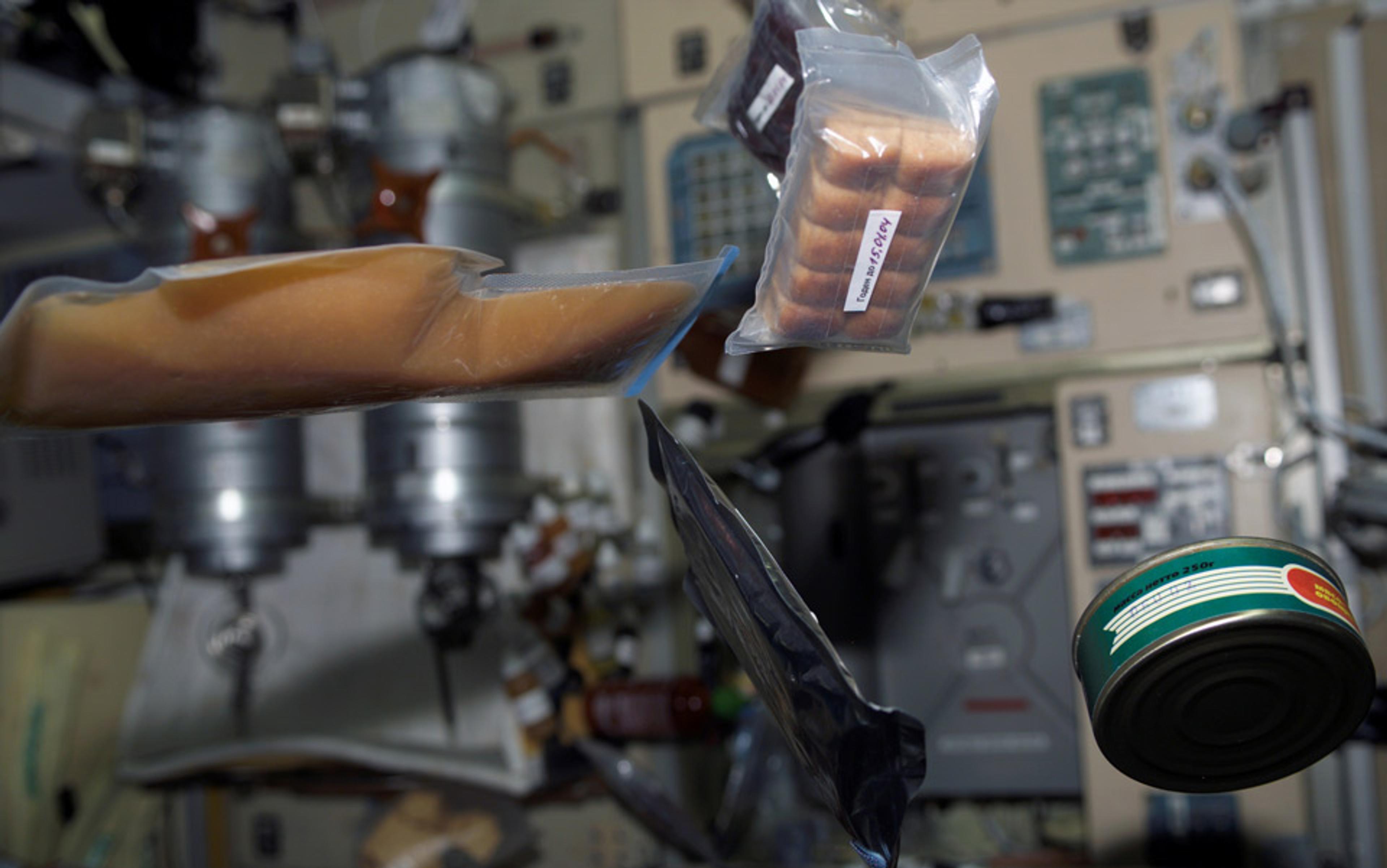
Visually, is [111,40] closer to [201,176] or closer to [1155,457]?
[201,176]

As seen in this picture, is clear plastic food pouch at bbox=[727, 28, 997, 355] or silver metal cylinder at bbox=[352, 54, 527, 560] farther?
silver metal cylinder at bbox=[352, 54, 527, 560]

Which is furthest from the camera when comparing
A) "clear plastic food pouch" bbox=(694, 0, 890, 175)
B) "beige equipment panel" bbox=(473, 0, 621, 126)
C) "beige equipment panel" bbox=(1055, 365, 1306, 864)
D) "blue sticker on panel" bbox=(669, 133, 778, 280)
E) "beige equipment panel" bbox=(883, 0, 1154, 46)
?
"beige equipment panel" bbox=(473, 0, 621, 126)

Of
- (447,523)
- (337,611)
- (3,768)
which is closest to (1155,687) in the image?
(447,523)

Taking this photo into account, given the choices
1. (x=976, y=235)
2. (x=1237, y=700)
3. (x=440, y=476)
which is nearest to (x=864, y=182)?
(x=1237, y=700)

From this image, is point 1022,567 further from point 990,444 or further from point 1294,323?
point 1294,323

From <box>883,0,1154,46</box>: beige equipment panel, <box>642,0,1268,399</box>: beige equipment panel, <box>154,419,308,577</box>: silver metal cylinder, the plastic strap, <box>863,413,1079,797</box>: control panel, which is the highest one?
<box>883,0,1154,46</box>: beige equipment panel

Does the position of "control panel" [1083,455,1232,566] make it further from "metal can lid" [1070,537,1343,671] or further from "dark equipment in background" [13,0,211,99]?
"dark equipment in background" [13,0,211,99]

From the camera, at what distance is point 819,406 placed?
1.76 m

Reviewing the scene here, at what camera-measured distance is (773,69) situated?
0.83m

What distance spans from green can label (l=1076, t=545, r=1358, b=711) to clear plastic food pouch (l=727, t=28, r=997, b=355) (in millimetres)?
263

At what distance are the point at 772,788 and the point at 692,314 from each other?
136 cm

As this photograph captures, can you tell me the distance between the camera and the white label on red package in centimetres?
82

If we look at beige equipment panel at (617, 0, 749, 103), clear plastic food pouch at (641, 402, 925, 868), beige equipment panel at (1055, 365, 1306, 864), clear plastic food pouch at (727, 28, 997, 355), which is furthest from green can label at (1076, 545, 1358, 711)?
beige equipment panel at (617, 0, 749, 103)

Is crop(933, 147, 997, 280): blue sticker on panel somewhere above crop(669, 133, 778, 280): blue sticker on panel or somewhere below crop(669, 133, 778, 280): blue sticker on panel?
below
